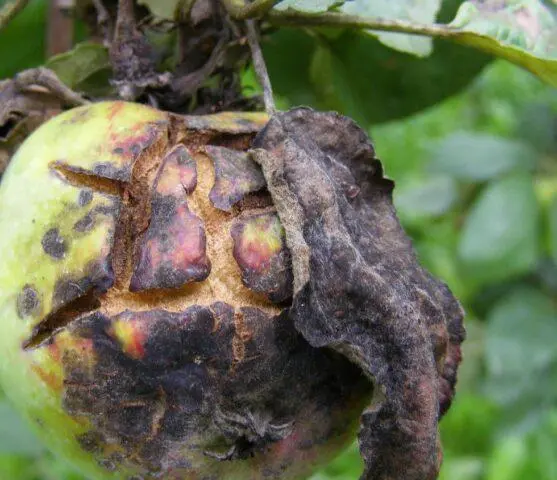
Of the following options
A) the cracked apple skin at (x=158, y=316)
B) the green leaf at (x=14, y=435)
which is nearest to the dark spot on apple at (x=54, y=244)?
the cracked apple skin at (x=158, y=316)

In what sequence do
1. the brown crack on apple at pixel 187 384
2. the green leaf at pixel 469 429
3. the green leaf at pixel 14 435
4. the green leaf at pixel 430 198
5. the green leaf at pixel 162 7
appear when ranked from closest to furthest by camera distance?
the brown crack on apple at pixel 187 384 → the green leaf at pixel 162 7 → the green leaf at pixel 14 435 → the green leaf at pixel 430 198 → the green leaf at pixel 469 429

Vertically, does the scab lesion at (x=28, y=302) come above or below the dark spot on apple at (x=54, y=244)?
below

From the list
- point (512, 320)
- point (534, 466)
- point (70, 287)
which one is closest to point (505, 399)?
point (512, 320)

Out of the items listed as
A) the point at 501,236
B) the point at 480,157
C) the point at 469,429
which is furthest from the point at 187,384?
the point at 469,429

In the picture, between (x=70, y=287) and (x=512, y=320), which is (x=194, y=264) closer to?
(x=70, y=287)

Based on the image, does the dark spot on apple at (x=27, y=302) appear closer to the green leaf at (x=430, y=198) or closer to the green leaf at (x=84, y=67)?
the green leaf at (x=84, y=67)

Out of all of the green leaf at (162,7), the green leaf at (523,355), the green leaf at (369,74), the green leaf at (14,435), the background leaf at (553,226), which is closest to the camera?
the green leaf at (162,7)
